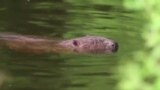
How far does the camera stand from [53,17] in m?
3.88

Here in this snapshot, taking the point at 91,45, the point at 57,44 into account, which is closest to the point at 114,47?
the point at 91,45

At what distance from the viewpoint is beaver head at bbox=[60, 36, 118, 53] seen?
3080mm

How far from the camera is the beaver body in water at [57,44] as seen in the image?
3.02 m

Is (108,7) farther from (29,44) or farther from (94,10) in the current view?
(29,44)

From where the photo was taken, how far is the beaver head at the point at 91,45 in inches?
121

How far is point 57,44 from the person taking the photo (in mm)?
3139

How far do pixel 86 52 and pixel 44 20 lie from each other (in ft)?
2.50

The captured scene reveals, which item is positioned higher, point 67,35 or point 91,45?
point 67,35

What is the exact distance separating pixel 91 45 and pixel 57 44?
22 cm

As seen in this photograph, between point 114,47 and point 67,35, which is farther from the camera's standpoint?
point 67,35

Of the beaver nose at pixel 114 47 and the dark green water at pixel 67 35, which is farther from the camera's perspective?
the beaver nose at pixel 114 47

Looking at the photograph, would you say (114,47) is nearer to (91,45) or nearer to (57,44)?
(91,45)

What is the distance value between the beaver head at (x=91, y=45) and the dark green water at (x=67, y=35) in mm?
71

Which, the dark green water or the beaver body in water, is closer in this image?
the dark green water
